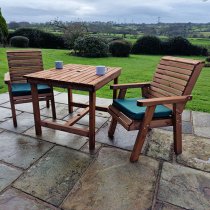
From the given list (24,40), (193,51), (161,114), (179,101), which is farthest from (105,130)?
(193,51)

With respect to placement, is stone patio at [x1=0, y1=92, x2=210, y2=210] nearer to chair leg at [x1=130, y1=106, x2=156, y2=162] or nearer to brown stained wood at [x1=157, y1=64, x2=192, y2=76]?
chair leg at [x1=130, y1=106, x2=156, y2=162]

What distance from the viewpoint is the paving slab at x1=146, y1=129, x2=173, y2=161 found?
102 inches

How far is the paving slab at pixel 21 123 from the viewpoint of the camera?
10.3ft

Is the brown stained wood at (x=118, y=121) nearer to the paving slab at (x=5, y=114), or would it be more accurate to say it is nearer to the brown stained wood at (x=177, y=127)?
the brown stained wood at (x=177, y=127)

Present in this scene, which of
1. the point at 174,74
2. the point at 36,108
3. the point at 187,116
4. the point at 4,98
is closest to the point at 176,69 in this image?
the point at 174,74

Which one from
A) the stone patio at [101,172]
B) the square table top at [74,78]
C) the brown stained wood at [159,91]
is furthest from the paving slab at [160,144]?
the square table top at [74,78]

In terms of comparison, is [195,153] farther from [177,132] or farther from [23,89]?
[23,89]

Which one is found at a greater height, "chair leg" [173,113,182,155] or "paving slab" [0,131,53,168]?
"chair leg" [173,113,182,155]

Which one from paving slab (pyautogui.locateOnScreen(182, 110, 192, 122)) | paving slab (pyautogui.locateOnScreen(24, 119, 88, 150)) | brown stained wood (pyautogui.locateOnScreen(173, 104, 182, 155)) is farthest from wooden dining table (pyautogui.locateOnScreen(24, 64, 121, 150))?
paving slab (pyautogui.locateOnScreen(182, 110, 192, 122))

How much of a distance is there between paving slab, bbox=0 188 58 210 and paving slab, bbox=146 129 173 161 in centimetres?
131

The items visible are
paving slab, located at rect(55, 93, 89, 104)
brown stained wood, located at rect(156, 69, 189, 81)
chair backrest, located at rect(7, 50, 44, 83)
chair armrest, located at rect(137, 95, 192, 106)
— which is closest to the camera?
chair armrest, located at rect(137, 95, 192, 106)

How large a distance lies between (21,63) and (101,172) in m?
2.25

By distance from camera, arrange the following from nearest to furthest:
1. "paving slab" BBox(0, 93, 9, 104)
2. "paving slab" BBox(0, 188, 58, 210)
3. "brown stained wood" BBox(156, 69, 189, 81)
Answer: "paving slab" BBox(0, 188, 58, 210)
"brown stained wood" BBox(156, 69, 189, 81)
"paving slab" BBox(0, 93, 9, 104)

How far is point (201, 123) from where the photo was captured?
3463 millimetres
